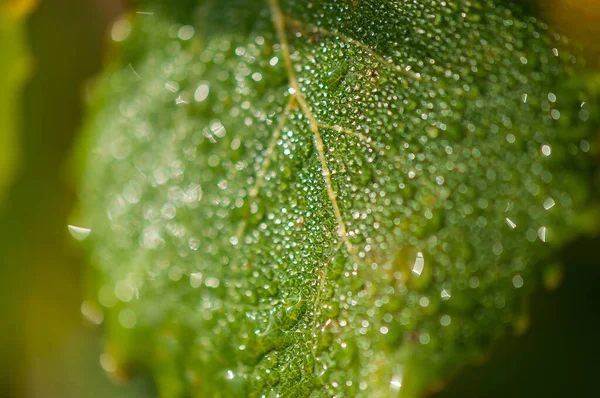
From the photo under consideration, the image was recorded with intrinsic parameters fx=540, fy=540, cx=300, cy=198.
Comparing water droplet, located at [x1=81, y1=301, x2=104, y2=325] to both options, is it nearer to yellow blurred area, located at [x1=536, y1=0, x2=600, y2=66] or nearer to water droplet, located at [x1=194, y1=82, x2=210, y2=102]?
water droplet, located at [x1=194, y1=82, x2=210, y2=102]

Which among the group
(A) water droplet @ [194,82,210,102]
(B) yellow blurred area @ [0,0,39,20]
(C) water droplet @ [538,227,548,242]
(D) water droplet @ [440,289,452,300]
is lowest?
(B) yellow blurred area @ [0,0,39,20]

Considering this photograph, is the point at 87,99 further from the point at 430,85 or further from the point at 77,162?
the point at 430,85

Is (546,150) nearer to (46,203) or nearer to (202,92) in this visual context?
(202,92)

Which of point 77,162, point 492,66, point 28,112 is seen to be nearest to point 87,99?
point 77,162

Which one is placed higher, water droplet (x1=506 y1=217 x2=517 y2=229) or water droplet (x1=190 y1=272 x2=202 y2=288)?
water droplet (x1=506 y1=217 x2=517 y2=229)

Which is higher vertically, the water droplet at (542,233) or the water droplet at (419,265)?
the water droplet at (542,233)

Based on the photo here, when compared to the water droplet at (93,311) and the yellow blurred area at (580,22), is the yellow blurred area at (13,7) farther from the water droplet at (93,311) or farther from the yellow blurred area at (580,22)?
the yellow blurred area at (580,22)

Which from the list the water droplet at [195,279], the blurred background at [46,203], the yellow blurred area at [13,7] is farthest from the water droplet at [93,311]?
the yellow blurred area at [13,7]

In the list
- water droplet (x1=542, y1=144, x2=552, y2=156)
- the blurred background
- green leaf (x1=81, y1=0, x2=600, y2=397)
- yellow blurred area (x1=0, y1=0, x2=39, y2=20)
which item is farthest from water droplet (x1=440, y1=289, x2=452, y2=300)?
yellow blurred area (x1=0, y1=0, x2=39, y2=20)
